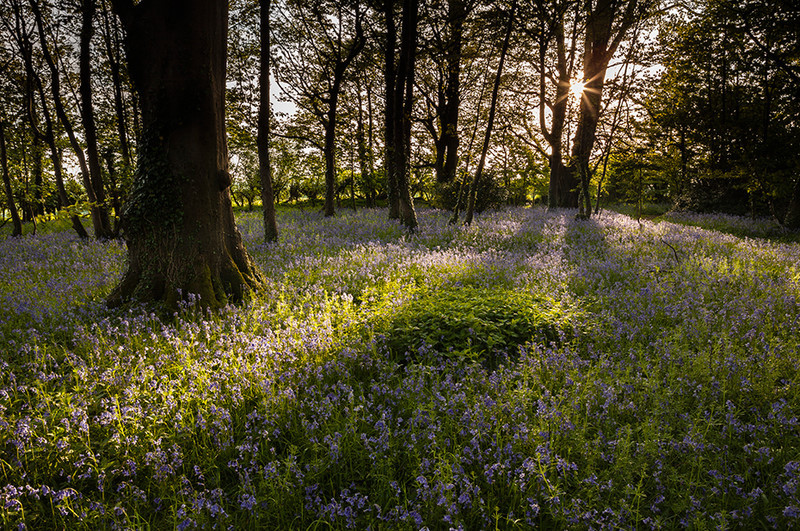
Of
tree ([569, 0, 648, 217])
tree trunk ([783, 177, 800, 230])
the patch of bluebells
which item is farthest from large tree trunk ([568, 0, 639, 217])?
the patch of bluebells

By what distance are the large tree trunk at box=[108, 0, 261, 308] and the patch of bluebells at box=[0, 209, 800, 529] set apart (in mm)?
672

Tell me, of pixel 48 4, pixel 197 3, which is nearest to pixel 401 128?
pixel 197 3

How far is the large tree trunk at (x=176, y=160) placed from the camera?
5.47 meters

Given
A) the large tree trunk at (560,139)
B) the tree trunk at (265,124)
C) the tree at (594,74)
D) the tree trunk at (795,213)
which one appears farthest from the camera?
the large tree trunk at (560,139)

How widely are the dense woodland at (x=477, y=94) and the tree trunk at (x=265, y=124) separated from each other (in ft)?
0.24

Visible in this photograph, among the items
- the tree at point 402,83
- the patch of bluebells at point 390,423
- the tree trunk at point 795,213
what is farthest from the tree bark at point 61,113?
the tree trunk at point 795,213

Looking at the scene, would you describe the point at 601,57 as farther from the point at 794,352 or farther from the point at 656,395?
the point at 656,395

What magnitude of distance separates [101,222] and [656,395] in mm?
18082

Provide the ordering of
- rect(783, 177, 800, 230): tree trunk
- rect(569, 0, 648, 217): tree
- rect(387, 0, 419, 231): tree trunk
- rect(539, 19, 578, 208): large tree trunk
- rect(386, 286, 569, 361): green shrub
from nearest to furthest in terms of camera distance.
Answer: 1. rect(386, 286, 569, 361): green shrub
2. rect(387, 0, 419, 231): tree trunk
3. rect(783, 177, 800, 230): tree trunk
4. rect(569, 0, 648, 217): tree
5. rect(539, 19, 578, 208): large tree trunk

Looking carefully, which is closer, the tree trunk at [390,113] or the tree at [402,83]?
the tree at [402,83]

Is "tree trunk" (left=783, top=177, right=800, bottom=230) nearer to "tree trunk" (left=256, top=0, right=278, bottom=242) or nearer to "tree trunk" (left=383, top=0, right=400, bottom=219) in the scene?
"tree trunk" (left=383, top=0, right=400, bottom=219)

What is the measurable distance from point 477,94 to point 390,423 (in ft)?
90.4

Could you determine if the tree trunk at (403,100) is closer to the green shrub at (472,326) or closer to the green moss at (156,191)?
the green shrub at (472,326)

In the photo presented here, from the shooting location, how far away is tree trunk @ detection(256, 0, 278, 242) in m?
10.6
